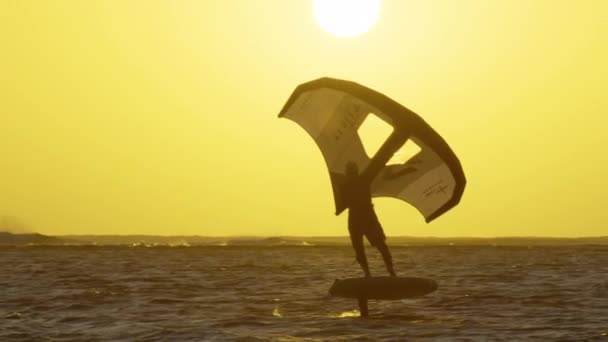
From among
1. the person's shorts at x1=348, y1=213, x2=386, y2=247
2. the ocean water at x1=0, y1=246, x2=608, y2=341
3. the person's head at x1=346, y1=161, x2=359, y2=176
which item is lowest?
the ocean water at x1=0, y1=246, x2=608, y2=341

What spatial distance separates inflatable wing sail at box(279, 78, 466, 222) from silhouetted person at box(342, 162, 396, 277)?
0.88 feet

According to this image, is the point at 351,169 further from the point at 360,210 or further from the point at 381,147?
the point at 360,210

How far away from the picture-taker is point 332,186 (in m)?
28.7

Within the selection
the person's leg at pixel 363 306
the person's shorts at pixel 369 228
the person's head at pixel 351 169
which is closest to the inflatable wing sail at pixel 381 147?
the person's head at pixel 351 169

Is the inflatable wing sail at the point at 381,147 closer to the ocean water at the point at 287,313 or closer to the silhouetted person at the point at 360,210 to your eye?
the silhouetted person at the point at 360,210

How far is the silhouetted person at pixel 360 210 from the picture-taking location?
88.1 ft

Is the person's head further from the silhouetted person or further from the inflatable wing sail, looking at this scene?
the inflatable wing sail

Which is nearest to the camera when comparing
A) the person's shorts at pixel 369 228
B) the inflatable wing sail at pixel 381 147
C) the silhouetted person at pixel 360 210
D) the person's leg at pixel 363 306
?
the inflatable wing sail at pixel 381 147

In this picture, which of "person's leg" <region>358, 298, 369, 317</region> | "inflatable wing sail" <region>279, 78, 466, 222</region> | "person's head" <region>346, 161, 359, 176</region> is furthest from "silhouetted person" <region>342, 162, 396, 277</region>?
"person's leg" <region>358, 298, 369, 317</region>

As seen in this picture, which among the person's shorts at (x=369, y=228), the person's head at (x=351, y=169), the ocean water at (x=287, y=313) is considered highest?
the person's head at (x=351, y=169)

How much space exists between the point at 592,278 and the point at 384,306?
76.6 feet

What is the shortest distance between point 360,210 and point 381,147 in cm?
157

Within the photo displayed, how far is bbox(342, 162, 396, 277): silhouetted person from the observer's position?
88.1 feet

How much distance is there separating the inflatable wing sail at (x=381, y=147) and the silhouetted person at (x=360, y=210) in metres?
0.27
